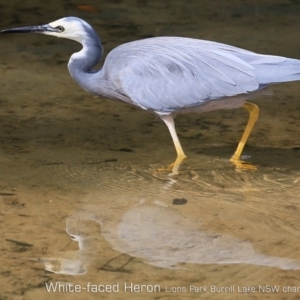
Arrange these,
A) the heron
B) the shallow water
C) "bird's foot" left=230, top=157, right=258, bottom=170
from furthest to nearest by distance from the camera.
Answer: "bird's foot" left=230, top=157, right=258, bottom=170, the heron, the shallow water

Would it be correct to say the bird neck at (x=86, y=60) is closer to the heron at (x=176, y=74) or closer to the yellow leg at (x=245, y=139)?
the heron at (x=176, y=74)

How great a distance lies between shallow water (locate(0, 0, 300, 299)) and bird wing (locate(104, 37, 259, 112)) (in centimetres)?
49

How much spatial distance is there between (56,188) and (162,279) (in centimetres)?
146

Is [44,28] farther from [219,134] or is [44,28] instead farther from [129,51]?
[219,134]

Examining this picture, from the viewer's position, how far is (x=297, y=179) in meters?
5.67

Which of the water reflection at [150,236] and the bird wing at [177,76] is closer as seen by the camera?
the water reflection at [150,236]

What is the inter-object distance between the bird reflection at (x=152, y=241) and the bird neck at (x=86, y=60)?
1260 mm

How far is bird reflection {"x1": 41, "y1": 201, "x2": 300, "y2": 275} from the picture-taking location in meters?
4.46

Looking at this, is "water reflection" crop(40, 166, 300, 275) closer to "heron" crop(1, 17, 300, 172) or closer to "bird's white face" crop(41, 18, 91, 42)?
"heron" crop(1, 17, 300, 172)

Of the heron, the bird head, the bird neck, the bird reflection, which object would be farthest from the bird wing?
the bird reflection

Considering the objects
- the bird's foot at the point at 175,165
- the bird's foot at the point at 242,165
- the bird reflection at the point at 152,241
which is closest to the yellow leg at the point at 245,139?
the bird's foot at the point at 242,165

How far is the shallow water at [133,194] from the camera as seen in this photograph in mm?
4297

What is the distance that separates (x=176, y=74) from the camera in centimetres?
594

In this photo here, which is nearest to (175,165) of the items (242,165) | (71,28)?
(242,165)
